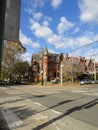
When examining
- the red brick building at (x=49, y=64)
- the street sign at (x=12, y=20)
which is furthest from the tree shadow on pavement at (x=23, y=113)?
the red brick building at (x=49, y=64)

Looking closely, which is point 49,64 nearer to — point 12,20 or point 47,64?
point 47,64

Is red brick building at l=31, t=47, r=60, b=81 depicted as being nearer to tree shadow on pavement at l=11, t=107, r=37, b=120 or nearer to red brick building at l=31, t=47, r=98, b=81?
red brick building at l=31, t=47, r=98, b=81

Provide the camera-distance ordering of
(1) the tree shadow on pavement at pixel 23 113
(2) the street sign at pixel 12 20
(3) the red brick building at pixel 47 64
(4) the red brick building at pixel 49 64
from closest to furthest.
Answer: (2) the street sign at pixel 12 20
(1) the tree shadow on pavement at pixel 23 113
(4) the red brick building at pixel 49 64
(3) the red brick building at pixel 47 64

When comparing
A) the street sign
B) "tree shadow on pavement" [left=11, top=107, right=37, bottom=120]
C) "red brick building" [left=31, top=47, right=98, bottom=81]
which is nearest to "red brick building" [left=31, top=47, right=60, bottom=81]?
"red brick building" [left=31, top=47, right=98, bottom=81]

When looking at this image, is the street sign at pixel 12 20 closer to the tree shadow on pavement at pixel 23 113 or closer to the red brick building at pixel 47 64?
the tree shadow on pavement at pixel 23 113

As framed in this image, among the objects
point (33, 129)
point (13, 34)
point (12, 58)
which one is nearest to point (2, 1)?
point (13, 34)

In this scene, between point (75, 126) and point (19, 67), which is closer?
point (75, 126)

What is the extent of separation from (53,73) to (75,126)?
71147 millimetres

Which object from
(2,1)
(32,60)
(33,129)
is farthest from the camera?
(32,60)

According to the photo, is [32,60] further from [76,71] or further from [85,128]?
[85,128]

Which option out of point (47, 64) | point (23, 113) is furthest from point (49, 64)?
point (23, 113)

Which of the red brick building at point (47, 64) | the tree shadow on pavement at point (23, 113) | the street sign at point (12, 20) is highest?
the red brick building at point (47, 64)

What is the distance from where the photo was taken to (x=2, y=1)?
5.19m

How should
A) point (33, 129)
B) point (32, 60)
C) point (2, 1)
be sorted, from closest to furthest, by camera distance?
point (2, 1) < point (33, 129) < point (32, 60)
